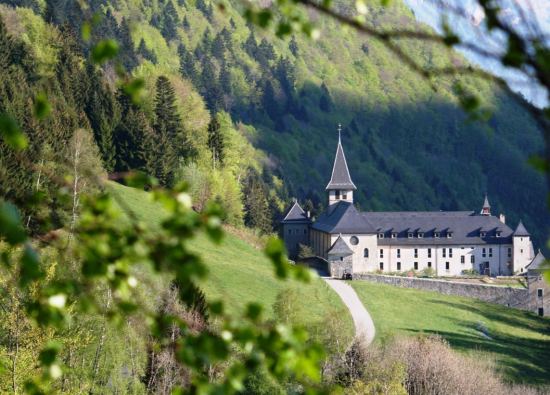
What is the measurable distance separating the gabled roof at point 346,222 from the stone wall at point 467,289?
9969 mm

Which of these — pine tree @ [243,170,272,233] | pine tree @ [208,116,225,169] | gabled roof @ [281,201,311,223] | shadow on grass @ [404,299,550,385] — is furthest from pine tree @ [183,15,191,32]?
shadow on grass @ [404,299,550,385]

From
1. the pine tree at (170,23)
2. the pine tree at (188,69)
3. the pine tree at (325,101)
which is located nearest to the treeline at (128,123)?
the pine tree at (188,69)

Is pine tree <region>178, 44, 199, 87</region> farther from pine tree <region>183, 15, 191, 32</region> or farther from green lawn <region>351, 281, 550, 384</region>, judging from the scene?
green lawn <region>351, 281, 550, 384</region>

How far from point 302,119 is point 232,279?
5211 inches

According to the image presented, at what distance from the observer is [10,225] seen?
135 inches

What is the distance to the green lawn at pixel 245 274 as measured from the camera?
166 feet

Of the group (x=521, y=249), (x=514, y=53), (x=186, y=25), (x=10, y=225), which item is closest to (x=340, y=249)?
(x=521, y=249)

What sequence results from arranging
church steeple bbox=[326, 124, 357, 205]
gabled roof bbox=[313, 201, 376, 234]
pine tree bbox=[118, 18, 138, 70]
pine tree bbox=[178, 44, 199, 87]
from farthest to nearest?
pine tree bbox=[178, 44, 199, 87], pine tree bbox=[118, 18, 138, 70], church steeple bbox=[326, 124, 357, 205], gabled roof bbox=[313, 201, 376, 234]

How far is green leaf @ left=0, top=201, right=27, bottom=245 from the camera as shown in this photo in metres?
3.41

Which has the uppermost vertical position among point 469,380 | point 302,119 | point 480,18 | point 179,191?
point 302,119

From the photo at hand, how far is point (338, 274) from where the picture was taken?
76.1m

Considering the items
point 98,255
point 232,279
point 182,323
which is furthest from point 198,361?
point 232,279

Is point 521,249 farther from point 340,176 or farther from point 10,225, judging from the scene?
point 10,225

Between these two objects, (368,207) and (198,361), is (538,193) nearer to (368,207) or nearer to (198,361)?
(368,207)
